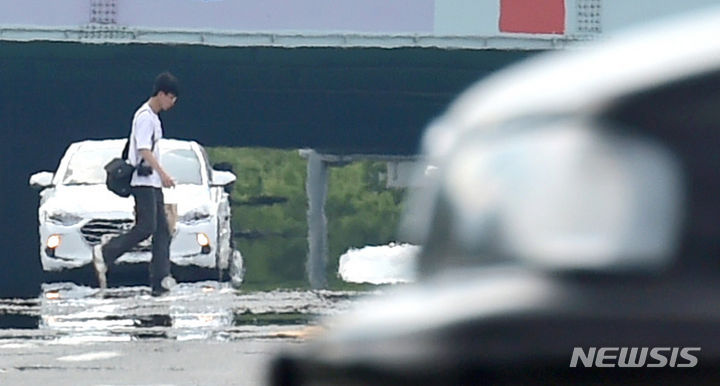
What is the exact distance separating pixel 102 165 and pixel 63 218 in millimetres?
1474

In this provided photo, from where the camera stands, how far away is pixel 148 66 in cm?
2889

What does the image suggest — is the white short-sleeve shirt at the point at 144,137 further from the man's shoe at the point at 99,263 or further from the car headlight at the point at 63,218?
the car headlight at the point at 63,218

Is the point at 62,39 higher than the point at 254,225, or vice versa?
the point at 62,39

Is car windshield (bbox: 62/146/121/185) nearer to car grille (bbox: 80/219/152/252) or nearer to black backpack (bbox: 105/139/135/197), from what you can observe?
car grille (bbox: 80/219/152/252)

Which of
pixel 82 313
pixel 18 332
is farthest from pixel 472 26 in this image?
pixel 18 332

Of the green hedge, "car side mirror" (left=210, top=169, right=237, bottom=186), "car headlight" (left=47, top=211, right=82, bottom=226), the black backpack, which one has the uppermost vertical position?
the black backpack

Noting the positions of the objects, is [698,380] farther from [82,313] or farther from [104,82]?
[104,82]

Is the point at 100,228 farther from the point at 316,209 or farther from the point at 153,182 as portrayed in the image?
the point at 316,209

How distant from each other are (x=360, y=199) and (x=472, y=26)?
50510mm

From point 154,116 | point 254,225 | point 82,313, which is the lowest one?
point 254,225

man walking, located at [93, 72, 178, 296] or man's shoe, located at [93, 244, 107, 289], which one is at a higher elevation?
man walking, located at [93, 72, 178, 296]

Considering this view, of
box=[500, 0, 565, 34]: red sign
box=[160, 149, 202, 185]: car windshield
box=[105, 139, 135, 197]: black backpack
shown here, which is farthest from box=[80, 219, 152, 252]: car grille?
box=[500, 0, 565, 34]: red sign

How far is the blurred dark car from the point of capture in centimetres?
215

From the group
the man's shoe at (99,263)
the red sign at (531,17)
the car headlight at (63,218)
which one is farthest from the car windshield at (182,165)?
the red sign at (531,17)
